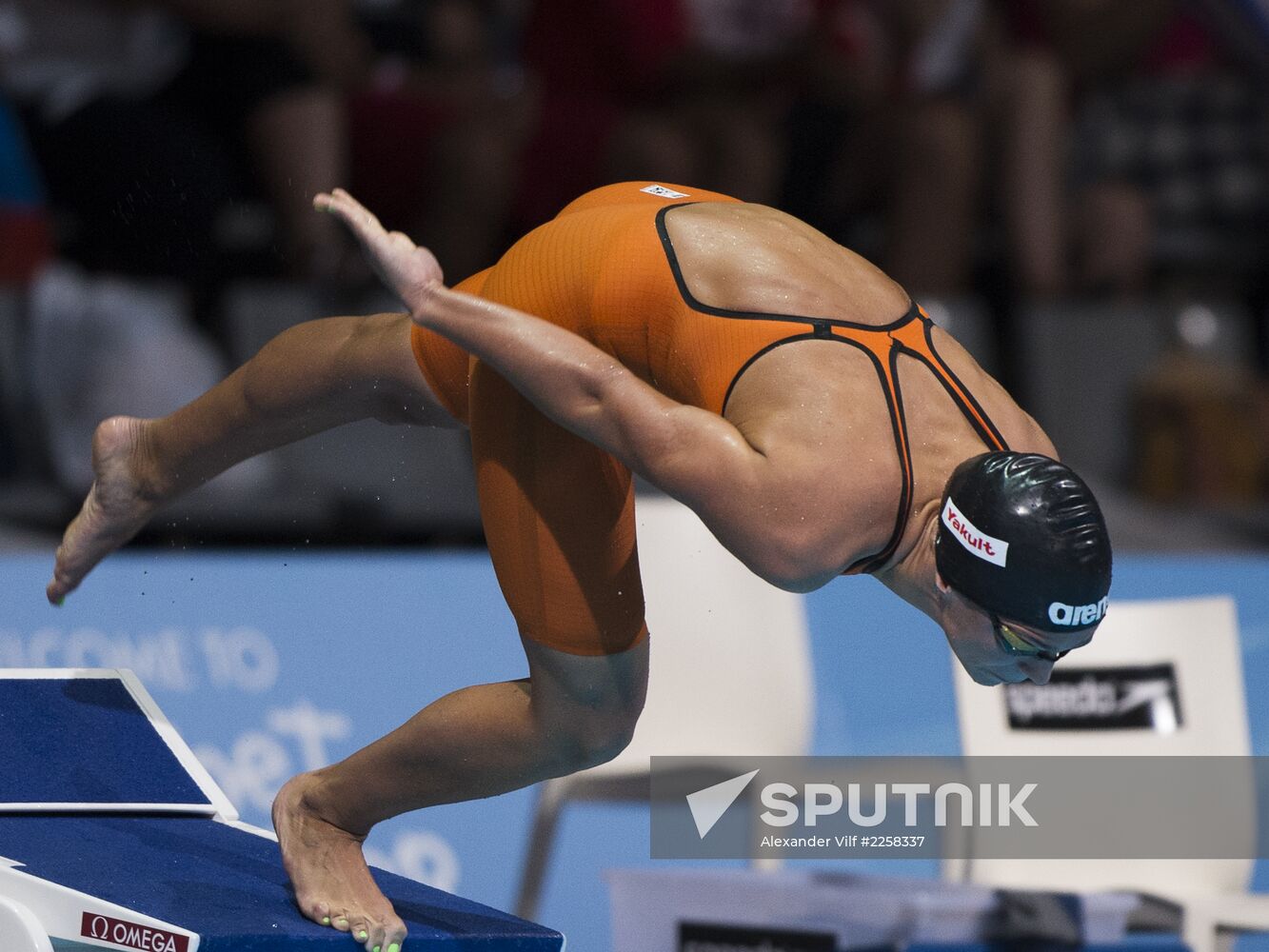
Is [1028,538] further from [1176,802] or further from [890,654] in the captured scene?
[890,654]

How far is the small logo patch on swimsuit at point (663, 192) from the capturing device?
262 centimetres

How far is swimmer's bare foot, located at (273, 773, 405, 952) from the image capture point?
237 cm

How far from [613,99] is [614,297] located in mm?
3571

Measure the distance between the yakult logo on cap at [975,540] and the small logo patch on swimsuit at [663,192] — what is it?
691 millimetres

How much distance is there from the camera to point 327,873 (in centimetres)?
253

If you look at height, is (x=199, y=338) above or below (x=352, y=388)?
above

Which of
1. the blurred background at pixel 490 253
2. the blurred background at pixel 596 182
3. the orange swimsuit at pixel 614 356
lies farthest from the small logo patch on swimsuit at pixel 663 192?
the blurred background at pixel 596 182

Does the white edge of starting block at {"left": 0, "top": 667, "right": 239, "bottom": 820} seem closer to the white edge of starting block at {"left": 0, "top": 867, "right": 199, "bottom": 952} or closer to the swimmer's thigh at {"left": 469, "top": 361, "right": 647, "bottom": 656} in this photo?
the white edge of starting block at {"left": 0, "top": 867, "right": 199, "bottom": 952}

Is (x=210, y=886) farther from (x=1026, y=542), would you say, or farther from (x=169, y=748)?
(x=1026, y=542)

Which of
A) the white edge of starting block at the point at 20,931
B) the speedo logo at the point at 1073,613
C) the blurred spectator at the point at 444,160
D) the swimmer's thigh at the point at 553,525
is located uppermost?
the blurred spectator at the point at 444,160

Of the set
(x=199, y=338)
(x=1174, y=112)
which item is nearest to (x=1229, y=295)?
(x=1174, y=112)

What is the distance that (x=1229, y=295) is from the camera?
6492 mm

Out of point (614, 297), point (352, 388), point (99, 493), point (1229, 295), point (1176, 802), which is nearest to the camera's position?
point (614, 297)

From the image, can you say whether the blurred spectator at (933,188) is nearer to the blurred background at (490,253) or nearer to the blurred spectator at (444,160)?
the blurred background at (490,253)
